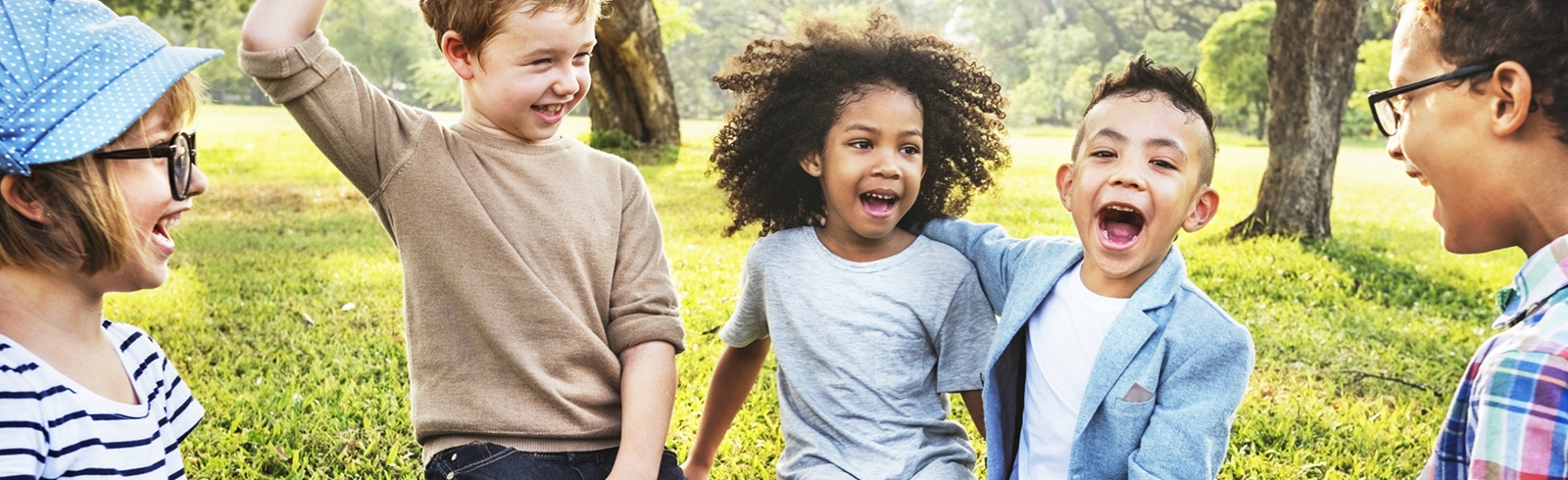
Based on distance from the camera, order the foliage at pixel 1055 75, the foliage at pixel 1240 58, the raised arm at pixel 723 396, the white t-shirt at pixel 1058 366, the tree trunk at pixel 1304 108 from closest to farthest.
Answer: the white t-shirt at pixel 1058 366
the raised arm at pixel 723 396
the tree trunk at pixel 1304 108
the foliage at pixel 1240 58
the foliage at pixel 1055 75

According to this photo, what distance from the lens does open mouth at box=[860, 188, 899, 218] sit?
8.93 ft

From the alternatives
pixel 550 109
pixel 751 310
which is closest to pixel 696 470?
pixel 751 310

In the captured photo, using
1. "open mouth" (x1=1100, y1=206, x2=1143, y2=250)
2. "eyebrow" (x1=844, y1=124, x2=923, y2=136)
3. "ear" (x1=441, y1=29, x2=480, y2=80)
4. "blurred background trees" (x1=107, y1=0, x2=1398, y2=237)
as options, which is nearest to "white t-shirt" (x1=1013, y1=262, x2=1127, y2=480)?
"open mouth" (x1=1100, y1=206, x2=1143, y2=250)

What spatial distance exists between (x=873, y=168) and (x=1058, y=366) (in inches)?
25.0

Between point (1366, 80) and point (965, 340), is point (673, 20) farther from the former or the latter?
point (965, 340)

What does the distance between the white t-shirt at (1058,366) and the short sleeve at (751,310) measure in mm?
693

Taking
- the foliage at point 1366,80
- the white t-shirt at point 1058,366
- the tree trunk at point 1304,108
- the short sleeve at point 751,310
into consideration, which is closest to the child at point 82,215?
the short sleeve at point 751,310

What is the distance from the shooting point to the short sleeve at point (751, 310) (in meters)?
2.87

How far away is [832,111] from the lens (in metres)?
2.86

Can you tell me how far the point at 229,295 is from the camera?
5.60m

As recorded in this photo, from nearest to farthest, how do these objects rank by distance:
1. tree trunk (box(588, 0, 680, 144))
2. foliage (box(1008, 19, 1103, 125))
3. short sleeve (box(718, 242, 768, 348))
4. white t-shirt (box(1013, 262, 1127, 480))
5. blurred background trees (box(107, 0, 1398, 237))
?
white t-shirt (box(1013, 262, 1127, 480)) < short sleeve (box(718, 242, 768, 348)) < tree trunk (box(588, 0, 680, 144)) < blurred background trees (box(107, 0, 1398, 237)) < foliage (box(1008, 19, 1103, 125))

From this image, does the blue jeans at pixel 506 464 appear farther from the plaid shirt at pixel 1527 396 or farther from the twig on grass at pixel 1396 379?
the twig on grass at pixel 1396 379

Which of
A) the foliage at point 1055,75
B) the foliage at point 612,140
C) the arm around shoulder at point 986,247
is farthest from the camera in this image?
the foliage at point 1055,75

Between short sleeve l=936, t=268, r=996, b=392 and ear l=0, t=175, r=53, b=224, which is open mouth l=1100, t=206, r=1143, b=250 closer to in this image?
short sleeve l=936, t=268, r=996, b=392
